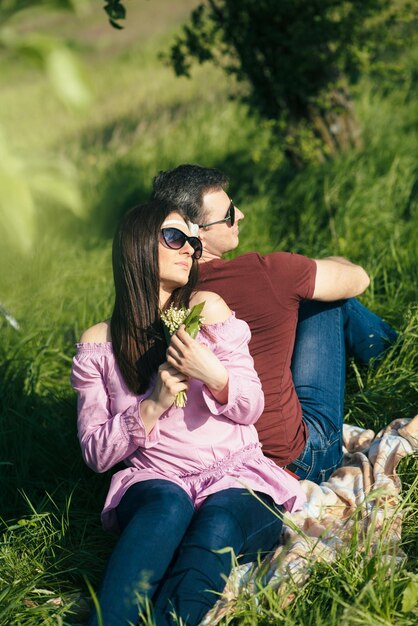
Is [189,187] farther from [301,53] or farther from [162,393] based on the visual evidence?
[301,53]

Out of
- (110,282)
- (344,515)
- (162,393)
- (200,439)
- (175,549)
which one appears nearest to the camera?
(175,549)

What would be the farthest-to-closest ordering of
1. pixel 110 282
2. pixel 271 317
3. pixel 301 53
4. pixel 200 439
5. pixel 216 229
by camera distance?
pixel 301 53
pixel 110 282
pixel 216 229
pixel 271 317
pixel 200 439

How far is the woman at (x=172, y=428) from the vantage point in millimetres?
2584

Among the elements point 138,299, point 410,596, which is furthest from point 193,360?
point 410,596

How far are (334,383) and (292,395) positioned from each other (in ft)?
0.95

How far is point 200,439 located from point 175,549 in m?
0.38

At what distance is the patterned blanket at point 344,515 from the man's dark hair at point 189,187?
1.08 meters

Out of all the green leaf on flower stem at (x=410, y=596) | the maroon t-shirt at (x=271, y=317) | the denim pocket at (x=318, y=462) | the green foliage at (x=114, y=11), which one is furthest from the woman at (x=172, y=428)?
the green foliage at (x=114, y=11)

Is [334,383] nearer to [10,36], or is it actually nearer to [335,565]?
[335,565]

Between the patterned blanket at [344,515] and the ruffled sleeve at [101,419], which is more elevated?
the ruffled sleeve at [101,419]

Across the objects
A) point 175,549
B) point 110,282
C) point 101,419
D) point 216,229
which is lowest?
point 175,549

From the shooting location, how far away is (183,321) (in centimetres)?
283

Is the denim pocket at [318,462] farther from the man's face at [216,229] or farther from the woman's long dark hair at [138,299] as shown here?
the man's face at [216,229]

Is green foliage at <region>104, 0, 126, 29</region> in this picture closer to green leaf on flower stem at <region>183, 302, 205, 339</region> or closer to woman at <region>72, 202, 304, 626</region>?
woman at <region>72, 202, 304, 626</region>
